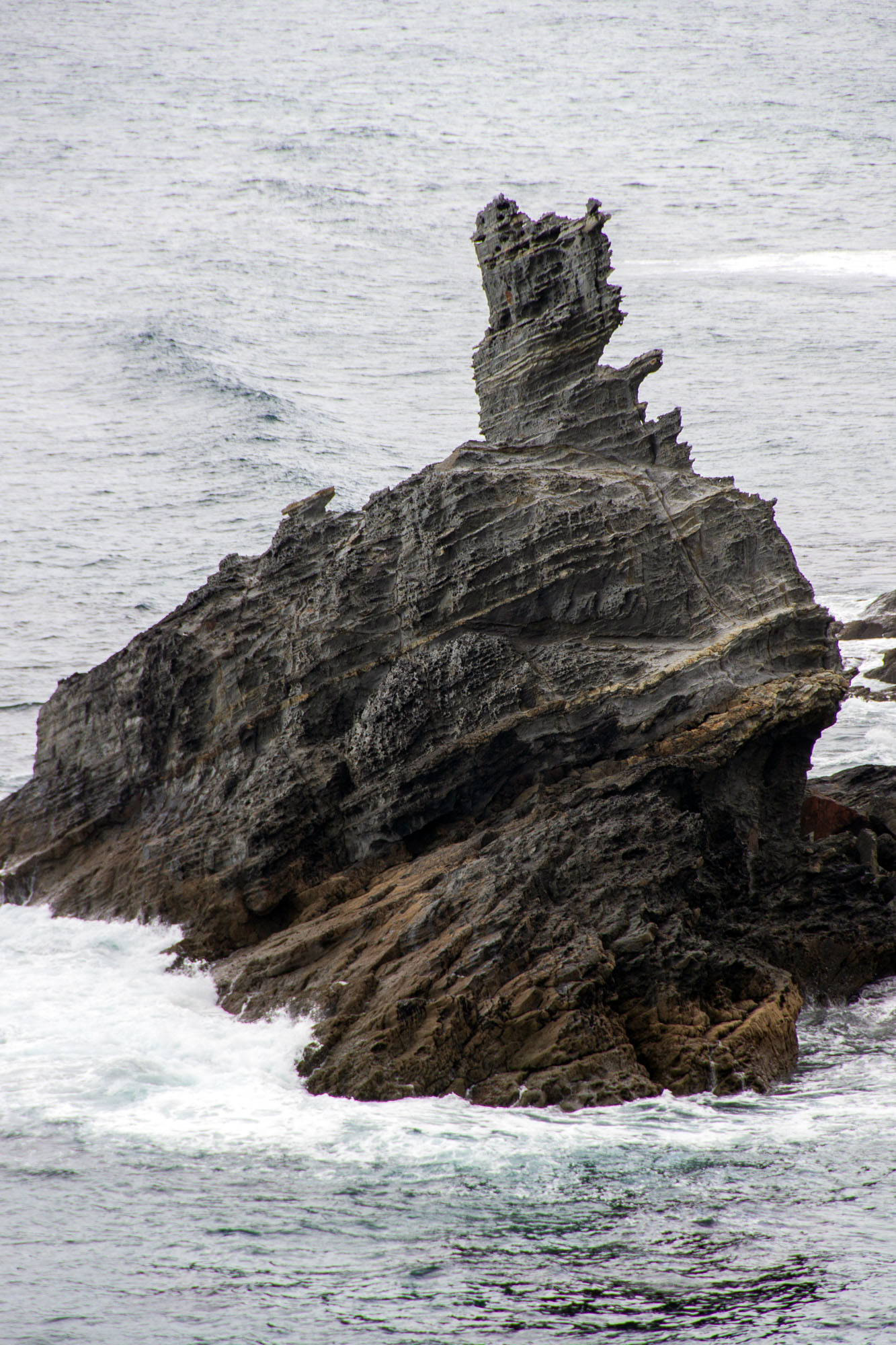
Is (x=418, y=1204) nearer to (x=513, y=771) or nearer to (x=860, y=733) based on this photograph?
(x=513, y=771)

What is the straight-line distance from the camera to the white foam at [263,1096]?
15.8 m

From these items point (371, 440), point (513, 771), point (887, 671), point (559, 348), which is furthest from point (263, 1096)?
point (371, 440)

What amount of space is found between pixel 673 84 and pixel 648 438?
121099 millimetres

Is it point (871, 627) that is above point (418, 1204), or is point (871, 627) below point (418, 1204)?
above

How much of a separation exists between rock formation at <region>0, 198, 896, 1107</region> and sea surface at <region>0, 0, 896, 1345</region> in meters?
1.00

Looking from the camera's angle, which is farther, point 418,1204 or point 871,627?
point 871,627

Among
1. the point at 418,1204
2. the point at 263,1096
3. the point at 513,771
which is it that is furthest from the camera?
the point at 513,771

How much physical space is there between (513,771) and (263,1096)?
266 inches

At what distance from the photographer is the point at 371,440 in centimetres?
6419

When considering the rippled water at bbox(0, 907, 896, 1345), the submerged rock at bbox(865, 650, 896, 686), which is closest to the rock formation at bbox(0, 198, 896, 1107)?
the rippled water at bbox(0, 907, 896, 1345)

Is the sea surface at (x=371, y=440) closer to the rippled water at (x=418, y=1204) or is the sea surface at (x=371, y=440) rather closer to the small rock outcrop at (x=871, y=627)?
the rippled water at (x=418, y=1204)

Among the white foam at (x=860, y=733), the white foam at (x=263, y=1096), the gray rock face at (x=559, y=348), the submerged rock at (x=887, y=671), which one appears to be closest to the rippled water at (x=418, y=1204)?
the white foam at (x=263, y=1096)

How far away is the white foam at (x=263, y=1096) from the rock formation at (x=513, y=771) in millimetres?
469

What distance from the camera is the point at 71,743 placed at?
84.7 feet
